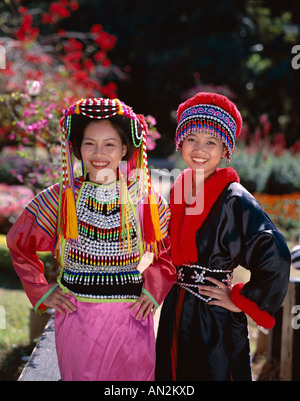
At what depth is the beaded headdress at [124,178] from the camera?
1.98m

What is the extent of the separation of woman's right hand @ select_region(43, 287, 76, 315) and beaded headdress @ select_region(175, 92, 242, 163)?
3.11 ft

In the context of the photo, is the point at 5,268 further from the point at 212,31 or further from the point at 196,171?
the point at 212,31

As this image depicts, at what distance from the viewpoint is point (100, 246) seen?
2018mm

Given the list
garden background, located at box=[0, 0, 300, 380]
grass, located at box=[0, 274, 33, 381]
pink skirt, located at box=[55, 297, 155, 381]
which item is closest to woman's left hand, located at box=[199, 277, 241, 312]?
pink skirt, located at box=[55, 297, 155, 381]

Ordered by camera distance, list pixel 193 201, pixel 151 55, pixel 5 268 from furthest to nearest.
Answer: pixel 151 55 → pixel 5 268 → pixel 193 201

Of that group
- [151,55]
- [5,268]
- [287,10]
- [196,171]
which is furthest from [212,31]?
[196,171]

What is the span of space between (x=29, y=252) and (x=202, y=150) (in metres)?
0.95

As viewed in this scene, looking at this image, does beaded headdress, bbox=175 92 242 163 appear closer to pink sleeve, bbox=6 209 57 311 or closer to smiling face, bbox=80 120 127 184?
smiling face, bbox=80 120 127 184

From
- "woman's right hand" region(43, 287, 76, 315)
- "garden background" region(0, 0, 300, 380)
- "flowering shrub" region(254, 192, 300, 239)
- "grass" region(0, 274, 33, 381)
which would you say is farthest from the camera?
"garden background" region(0, 0, 300, 380)

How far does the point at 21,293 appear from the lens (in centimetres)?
487

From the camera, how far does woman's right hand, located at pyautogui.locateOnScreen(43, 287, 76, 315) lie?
78.7 inches

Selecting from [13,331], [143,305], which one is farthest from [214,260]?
[13,331]

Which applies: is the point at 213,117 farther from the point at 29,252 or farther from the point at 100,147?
the point at 29,252
